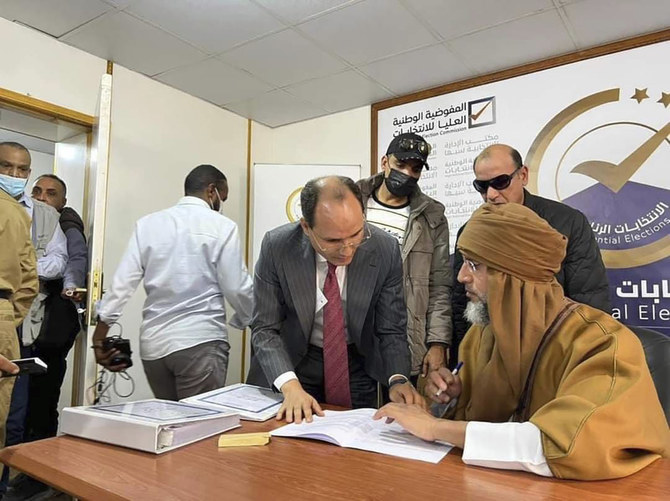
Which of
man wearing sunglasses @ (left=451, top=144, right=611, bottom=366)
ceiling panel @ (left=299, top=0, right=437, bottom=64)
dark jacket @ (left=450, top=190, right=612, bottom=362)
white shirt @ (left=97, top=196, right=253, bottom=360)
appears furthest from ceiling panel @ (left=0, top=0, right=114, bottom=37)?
dark jacket @ (left=450, top=190, right=612, bottom=362)

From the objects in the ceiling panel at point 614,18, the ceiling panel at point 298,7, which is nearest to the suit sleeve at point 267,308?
the ceiling panel at point 298,7

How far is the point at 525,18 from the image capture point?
2834 millimetres

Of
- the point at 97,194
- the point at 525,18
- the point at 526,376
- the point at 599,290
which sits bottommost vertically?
the point at 526,376

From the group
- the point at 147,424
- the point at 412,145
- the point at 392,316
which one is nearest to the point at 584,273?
the point at 392,316

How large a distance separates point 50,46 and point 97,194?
135cm

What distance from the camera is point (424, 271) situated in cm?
225

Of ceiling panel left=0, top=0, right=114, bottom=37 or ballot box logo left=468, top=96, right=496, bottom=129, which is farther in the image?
ballot box logo left=468, top=96, right=496, bottom=129


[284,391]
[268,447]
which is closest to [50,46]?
[284,391]

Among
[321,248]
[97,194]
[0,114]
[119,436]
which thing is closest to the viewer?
[119,436]

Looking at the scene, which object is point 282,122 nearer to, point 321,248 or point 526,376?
point 321,248

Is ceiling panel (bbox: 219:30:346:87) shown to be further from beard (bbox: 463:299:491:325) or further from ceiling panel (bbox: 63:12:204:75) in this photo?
beard (bbox: 463:299:491:325)

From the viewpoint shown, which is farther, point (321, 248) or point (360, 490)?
point (321, 248)

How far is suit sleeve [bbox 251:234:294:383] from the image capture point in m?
1.59

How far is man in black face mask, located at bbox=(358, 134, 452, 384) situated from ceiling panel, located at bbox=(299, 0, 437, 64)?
93 centimetres
